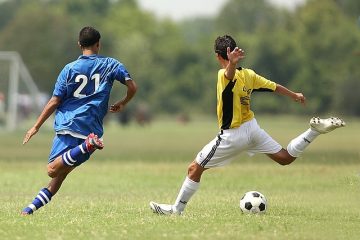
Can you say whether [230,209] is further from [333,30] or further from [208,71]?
[208,71]

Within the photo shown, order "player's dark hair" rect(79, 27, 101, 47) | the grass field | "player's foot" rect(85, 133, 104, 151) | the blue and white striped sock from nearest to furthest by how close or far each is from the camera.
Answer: the grass field < "player's foot" rect(85, 133, 104, 151) < the blue and white striped sock < "player's dark hair" rect(79, 27, 101, 47)

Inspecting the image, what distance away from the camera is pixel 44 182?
60.7ft

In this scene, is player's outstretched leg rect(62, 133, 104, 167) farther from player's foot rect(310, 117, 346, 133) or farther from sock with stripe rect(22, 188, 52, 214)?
player's foot rect(310, 117, 346, 133)

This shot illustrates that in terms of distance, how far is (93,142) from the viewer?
11039 millimetres

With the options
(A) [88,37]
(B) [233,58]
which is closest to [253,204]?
(B) [233,58]

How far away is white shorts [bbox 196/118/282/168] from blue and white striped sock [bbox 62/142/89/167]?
54.6 inches

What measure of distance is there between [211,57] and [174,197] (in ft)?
301

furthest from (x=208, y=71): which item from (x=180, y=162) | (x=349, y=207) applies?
(x=349, y=207)

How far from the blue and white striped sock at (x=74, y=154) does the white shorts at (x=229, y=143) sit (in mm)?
1388

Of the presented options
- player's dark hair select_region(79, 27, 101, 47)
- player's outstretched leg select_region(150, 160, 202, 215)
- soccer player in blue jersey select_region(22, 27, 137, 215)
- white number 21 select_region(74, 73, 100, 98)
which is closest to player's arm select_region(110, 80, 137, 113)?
soccer player in blue jersey select_region(22, 27, 137, 215)

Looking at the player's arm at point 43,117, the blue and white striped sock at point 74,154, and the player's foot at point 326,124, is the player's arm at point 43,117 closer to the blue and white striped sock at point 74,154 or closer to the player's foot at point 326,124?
the blue and white striped sock at point 74,154

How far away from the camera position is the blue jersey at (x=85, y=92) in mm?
11477

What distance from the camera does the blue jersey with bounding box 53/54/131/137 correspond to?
1148cm

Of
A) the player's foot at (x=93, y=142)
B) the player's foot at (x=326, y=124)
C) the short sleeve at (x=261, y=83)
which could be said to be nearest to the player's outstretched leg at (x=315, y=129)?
the player's foot at (x=326, y=124)
